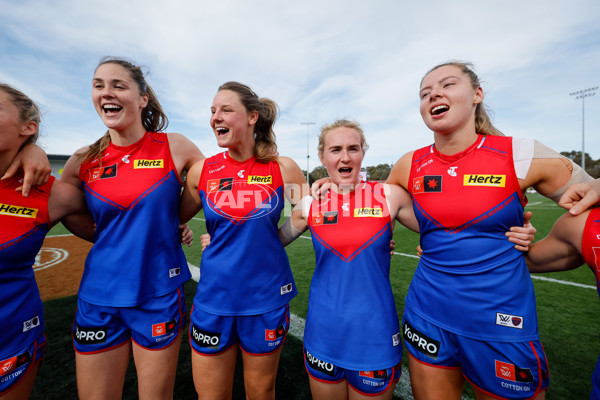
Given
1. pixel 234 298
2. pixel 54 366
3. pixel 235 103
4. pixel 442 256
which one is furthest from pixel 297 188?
pixel 54 366

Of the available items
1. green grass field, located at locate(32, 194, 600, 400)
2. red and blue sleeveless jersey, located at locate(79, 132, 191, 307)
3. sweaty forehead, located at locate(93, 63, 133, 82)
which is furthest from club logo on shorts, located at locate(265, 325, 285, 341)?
sweaty forehead, located at locate(93, 63, 133, 82)

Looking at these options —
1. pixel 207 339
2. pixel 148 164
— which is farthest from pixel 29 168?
pixel 207 339

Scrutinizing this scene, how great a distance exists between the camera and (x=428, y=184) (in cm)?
192

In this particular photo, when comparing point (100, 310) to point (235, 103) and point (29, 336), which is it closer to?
point (29, 336)

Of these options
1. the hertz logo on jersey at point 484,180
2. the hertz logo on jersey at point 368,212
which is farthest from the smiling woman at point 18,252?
the hertz logo on jersey at point 484,180

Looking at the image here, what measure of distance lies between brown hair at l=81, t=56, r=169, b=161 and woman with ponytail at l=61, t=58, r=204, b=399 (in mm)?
11

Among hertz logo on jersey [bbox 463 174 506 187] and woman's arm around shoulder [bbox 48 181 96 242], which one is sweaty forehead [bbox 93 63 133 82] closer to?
woman's arm around shoulder [bbox 48 181 96 242]

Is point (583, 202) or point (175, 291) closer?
point (583, 202)

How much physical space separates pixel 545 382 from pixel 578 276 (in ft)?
20.5

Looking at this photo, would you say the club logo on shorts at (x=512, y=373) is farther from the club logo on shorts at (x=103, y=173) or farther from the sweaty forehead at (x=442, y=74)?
the club logo on shorts at (x=103, y=173)

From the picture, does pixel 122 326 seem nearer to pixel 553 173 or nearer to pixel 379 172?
pixel 553 173

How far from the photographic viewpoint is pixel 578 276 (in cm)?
589

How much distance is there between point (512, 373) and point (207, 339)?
192 centimetres

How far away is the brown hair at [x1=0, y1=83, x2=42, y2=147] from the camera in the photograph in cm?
179
